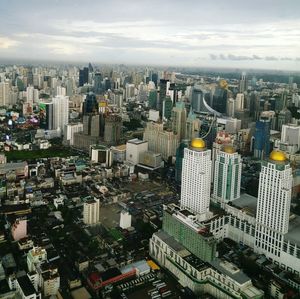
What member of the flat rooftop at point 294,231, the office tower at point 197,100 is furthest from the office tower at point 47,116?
the flat rooftop at point 294,231

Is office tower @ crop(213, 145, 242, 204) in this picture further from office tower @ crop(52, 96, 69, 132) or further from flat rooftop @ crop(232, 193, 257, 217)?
office tower @ crop(52, 96, 69, 132)

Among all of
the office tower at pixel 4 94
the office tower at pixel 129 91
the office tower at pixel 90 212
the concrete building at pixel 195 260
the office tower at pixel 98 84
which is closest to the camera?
the concrete building at pixel 195 260

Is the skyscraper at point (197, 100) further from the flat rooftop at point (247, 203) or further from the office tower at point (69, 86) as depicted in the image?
the office tower at point (69, 86)

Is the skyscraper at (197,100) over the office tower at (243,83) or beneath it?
beneath

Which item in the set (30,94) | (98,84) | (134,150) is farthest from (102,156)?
(98,84)

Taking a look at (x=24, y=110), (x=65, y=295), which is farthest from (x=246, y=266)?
(x=24, y=110)

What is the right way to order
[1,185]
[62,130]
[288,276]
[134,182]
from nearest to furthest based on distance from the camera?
[288,276]
[1,185]
[134,182]
[62,130]

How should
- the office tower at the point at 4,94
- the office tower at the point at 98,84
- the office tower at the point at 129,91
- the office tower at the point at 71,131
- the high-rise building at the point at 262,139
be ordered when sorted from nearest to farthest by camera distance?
the high-rise building at the point at 262,139, the office tower at the point at 71,131, the office tower at the point at 4,94, the office tower at the point at 98,84, the office tower at the point at 129,91

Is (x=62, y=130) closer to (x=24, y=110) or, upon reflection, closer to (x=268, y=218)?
(x=24, y=110)
